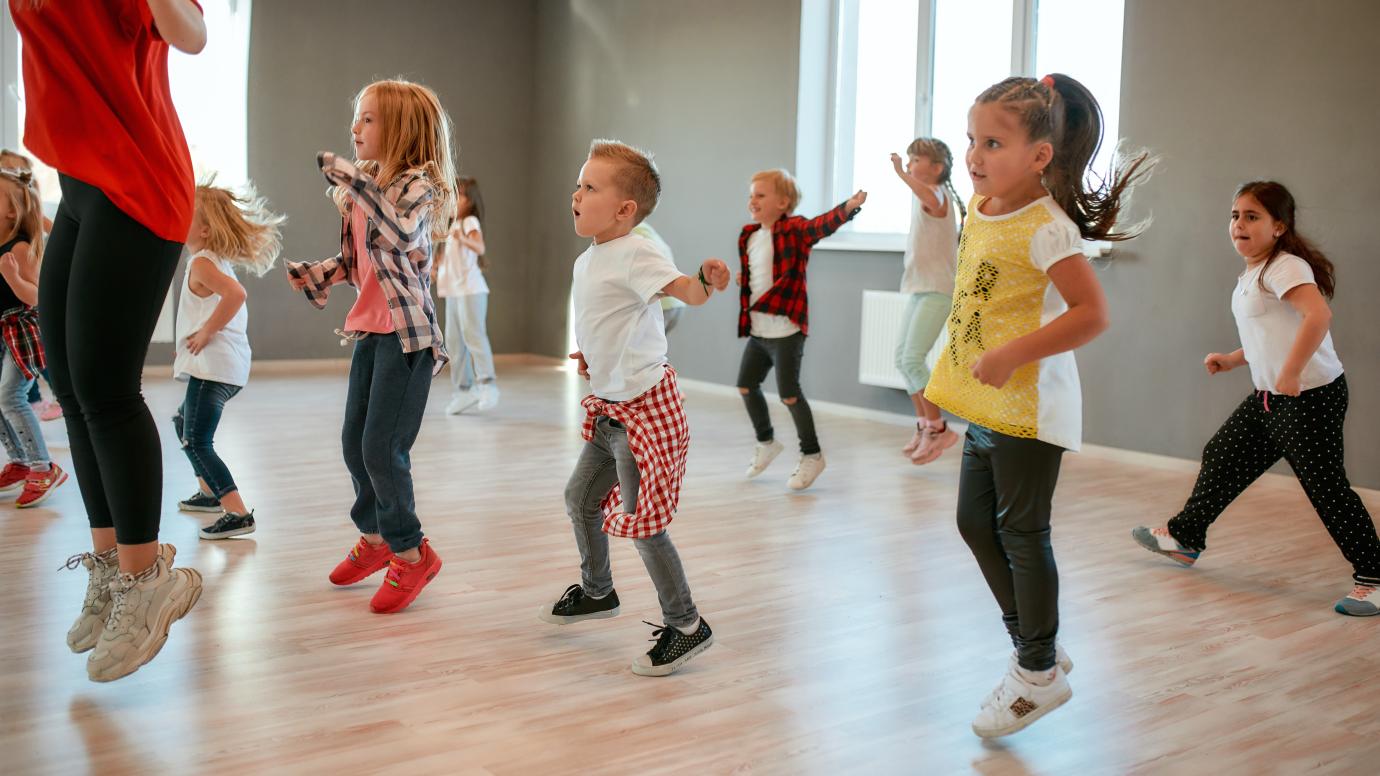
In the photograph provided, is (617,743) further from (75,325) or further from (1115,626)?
(1115,626)

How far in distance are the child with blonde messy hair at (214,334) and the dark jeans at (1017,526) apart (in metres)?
1.97

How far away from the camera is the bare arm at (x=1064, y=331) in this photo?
171 centimetres

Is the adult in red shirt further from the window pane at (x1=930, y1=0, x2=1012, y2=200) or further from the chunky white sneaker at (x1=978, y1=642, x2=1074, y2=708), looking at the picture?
the window pane at (x1=930, y1=0, x2=1012, y2=200)

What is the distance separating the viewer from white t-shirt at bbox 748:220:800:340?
399cm

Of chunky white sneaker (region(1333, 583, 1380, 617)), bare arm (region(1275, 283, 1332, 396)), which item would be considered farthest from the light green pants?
chunky white sneaker (region(1333, 583, 1380, 617))

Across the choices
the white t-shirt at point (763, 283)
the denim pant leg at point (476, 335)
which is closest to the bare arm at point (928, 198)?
the white t-shirt at point (763, 283)

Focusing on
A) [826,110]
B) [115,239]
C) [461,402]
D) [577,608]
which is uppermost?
[826,110]

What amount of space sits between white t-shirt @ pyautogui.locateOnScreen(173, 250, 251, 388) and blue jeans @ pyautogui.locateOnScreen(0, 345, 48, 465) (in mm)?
607

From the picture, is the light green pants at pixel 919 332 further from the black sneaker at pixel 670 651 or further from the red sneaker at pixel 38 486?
the red sneaker at pixel 38 486

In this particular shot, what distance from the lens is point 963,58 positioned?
5.64m

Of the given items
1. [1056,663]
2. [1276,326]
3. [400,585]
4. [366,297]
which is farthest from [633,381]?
[1276,326]

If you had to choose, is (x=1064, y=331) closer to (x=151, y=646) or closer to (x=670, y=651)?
(x=670, y=651)

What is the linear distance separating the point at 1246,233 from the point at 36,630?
8.94 feet

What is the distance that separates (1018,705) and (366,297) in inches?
56.5
